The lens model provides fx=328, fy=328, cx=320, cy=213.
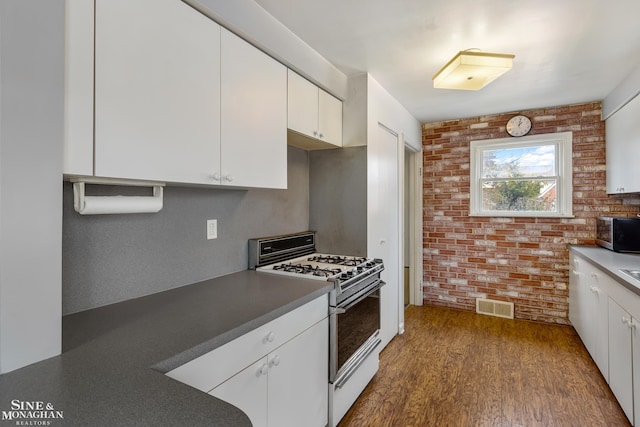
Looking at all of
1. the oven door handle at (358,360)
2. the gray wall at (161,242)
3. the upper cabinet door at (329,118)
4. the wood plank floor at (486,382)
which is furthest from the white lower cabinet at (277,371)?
the upper cabinet door at (329,118)

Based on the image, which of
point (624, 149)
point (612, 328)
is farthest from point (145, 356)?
point (624, 149)

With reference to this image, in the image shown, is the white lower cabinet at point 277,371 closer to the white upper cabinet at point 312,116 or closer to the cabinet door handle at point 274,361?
the cabinet door handle at point 274,361

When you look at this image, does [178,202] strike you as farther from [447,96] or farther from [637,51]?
[637,51]

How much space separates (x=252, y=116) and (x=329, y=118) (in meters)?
0.88

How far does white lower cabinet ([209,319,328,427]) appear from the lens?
4.08 feet

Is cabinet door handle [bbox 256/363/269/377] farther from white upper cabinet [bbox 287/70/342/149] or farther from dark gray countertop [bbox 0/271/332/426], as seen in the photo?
white upper cabinet [bbox 287/70/342/149]

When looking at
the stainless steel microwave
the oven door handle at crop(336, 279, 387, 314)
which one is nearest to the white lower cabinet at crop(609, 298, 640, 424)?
the stainless steel microwave

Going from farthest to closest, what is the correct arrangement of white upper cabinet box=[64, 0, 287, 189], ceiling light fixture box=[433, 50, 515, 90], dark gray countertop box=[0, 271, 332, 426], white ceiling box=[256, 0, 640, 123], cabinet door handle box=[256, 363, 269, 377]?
ceiling light fixture box=[433, 50, 515, 90], white ceiling box=[256, 0, 640, 123], cabinet door handle box=[256, 363, 269, 377], white upper cabinet box=[64, 0, 287, 189], dark gray countertop box=[0, 271, 332, 426]

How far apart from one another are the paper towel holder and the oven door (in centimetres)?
107

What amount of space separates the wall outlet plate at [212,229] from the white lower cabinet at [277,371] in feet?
2.35

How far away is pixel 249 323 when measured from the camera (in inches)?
48.5

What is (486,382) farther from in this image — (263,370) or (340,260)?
(263,370)

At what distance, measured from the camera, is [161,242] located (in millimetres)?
1629

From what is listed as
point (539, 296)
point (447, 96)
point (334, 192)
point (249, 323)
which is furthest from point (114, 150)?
point (539, 296)
